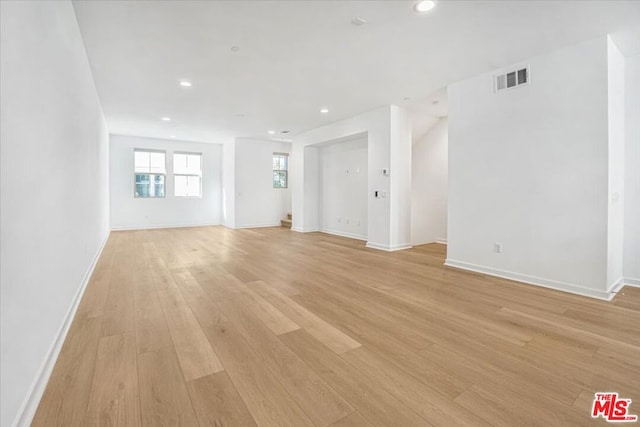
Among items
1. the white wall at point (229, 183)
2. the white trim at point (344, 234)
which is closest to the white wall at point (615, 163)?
the white trim at point (344, 234)

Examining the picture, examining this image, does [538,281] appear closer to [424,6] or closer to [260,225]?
[424,6]

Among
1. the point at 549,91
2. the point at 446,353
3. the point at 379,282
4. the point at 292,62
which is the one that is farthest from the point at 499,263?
the point at 292,62

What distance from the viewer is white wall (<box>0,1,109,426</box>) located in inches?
45.8

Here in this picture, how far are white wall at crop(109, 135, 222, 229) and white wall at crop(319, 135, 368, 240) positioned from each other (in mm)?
3745

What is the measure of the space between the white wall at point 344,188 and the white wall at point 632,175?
4.08m

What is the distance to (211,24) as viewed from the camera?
2.70 metres

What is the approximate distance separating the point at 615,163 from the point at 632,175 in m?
0.58

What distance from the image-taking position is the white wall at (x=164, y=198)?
25.9 ft

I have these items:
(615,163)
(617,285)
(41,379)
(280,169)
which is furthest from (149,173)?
(617,285)

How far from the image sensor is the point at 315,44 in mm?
3053

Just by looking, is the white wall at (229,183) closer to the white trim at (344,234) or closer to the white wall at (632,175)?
the white trim at (344,234)

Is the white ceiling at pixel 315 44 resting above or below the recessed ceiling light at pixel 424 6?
above

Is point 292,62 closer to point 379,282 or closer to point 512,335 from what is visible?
point 379,282

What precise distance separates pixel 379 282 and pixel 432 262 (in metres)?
1.46
